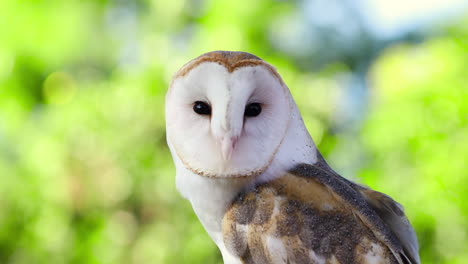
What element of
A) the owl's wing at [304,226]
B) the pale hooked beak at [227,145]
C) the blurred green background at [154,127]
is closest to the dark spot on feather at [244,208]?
the owl's wing at [304,226]

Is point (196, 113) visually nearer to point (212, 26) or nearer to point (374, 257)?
point (374, 257)

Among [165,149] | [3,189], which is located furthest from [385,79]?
[3,189]

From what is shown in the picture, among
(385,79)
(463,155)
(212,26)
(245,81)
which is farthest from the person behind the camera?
(212,26)

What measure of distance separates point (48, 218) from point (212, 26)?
5.27 feet

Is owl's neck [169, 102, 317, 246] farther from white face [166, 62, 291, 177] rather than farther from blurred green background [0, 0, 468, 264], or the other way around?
blurred green background [0, 0, 468, 264]

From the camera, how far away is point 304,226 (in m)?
0.95

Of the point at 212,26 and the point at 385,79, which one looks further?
the point at 212,26

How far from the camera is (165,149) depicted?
3.08 m

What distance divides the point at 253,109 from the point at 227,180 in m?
0.15

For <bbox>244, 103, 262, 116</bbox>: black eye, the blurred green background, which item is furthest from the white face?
the blurred green background

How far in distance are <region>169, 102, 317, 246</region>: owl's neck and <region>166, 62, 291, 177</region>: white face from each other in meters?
0.03

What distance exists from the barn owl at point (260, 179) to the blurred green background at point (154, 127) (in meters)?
1.79

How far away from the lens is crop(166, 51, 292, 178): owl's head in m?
0.87

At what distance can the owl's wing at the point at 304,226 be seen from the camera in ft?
3.08
